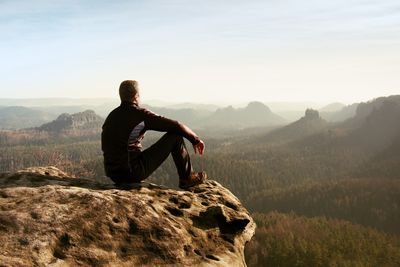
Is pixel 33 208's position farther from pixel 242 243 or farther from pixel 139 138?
pixel 242 243

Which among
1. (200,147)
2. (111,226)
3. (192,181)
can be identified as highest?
(200,147)

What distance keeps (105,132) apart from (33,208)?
13.3ft

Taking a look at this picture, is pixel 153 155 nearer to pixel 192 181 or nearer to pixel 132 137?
pixel 132 137

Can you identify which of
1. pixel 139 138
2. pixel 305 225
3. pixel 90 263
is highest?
pixel 139 138

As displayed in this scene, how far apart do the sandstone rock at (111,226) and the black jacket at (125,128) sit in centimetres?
88

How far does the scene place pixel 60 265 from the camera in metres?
8.73

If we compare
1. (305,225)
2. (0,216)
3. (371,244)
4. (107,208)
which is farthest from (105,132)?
(305,225)

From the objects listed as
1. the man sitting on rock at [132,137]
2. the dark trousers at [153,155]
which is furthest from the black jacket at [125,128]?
the dark trousers at [153,155]

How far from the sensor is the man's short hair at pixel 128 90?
43.4 feet

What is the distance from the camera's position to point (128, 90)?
13266mm

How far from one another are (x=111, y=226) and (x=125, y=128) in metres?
3.86

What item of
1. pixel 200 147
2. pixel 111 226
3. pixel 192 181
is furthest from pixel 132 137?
pixel 111 226

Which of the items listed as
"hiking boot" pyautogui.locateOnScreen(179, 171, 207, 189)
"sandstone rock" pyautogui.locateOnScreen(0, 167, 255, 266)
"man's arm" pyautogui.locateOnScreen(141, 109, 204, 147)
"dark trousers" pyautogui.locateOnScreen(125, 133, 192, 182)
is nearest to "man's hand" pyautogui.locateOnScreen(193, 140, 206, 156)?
"dark trousers" pyautogui.locateOnScreen(125, 133, 192, 182)

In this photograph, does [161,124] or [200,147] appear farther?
[200,147]
